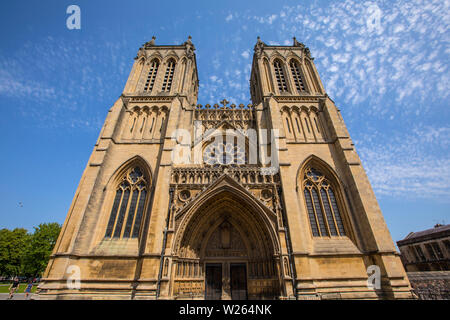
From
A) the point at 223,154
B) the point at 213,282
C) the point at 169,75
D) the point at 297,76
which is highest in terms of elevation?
the point at 169,75

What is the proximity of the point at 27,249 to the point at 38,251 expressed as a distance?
327 cm

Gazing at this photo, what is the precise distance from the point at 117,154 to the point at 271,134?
41.4 feet

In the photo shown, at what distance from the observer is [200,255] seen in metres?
13.2

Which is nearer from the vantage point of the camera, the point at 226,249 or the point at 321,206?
the point at 226,249

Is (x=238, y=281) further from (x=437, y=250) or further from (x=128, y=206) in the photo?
(x=437, y=250)

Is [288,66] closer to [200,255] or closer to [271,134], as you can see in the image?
[271,134]

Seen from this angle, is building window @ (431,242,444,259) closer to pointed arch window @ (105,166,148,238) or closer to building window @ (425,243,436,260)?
building window @ (425,243,436,260)

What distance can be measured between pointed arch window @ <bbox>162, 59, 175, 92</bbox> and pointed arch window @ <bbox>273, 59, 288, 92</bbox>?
1190 cm

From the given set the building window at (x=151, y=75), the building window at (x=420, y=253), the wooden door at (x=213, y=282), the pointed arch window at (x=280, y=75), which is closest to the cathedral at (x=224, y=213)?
the wooden door at (x=213, y=282)

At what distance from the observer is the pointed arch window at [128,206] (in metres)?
13.2

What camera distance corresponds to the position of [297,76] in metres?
22.2

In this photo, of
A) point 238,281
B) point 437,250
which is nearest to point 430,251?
point 437,250

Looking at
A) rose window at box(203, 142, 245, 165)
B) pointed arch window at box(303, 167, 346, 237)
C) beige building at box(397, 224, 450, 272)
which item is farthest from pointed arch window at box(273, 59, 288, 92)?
beige building at box(397, 224, 450, 272)
